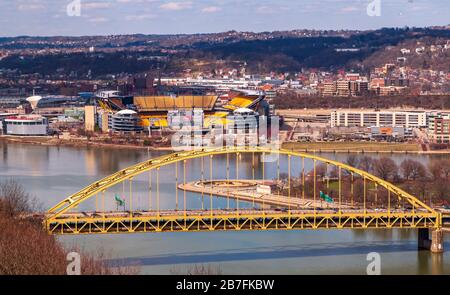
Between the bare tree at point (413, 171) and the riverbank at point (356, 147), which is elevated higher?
the bare tree at point (413, 171)

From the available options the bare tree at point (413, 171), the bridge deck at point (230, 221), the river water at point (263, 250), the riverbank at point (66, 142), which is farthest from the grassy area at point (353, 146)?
the bridge deck at point (230, 221)

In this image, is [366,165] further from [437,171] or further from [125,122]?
[125,122]

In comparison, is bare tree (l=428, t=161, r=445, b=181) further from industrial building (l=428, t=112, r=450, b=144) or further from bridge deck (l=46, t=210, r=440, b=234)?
industrial building (l=428, t=112, r=450, b=144)

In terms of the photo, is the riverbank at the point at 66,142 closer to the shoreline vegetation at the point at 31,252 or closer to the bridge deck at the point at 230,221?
the bridge deck at the point at 230,221

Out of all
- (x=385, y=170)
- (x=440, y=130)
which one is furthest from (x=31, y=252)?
(x=440, y=130)

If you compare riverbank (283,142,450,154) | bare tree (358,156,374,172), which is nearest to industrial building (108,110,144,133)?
riverbank (283,142,450,154)
